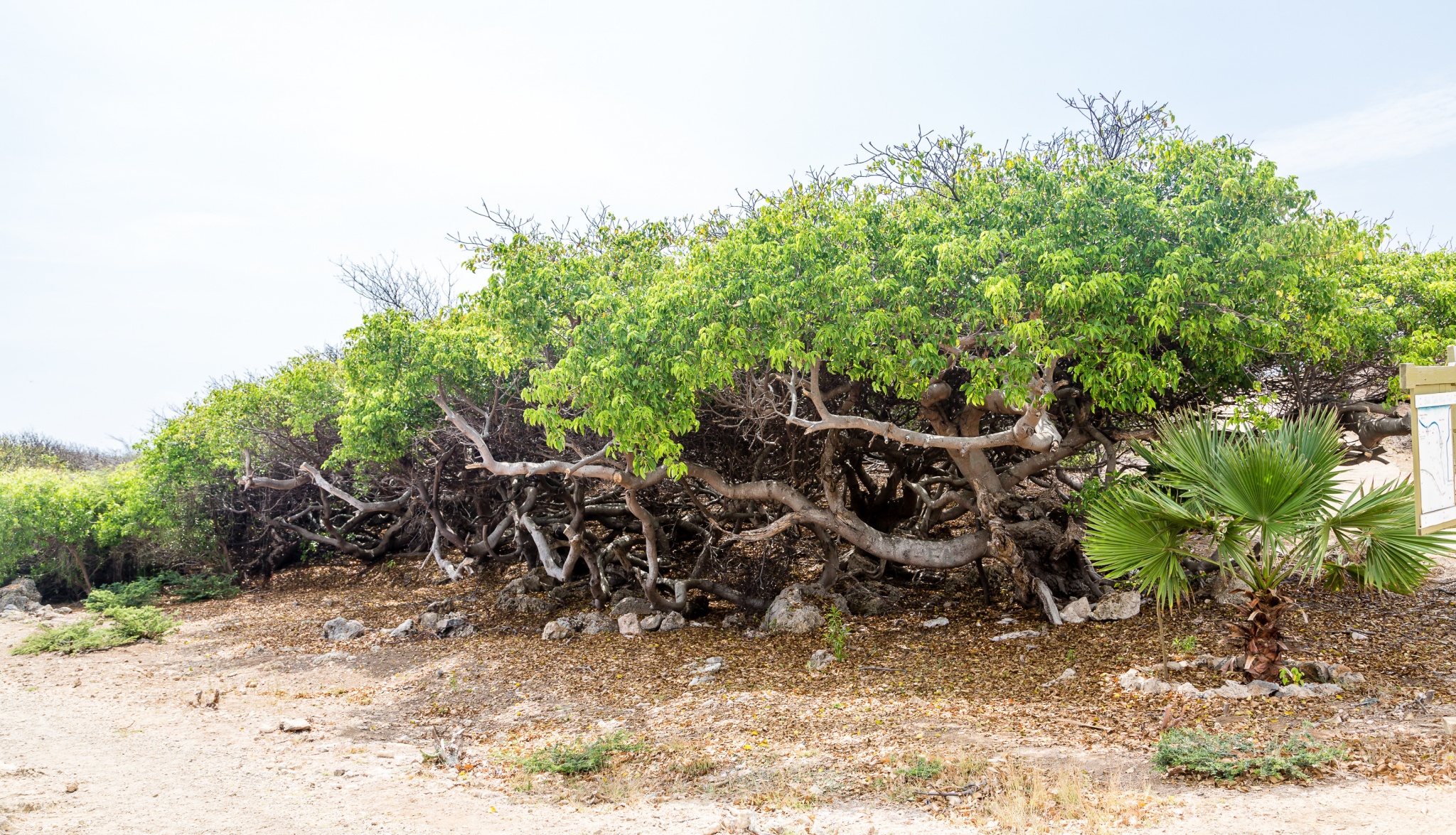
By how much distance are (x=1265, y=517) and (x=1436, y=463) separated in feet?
4.01

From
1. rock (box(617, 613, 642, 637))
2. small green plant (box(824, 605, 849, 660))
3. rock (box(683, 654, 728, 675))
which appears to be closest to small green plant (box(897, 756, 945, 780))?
small green plant (box(824, 605, 849, 660))

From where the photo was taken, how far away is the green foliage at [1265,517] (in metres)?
7.28

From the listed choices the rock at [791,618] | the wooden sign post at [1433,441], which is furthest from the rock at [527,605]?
the wooden sign post at [1433,441]

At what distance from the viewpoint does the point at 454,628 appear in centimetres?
1388

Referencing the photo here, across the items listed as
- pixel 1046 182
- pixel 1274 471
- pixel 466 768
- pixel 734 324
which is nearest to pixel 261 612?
pixel 466 768

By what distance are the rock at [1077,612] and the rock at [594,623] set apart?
19.8 ft

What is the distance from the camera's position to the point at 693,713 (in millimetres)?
8836

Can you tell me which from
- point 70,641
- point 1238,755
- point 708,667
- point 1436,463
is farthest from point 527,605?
point 1436,463

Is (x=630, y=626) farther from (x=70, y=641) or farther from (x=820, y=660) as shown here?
(x=70, y=641)

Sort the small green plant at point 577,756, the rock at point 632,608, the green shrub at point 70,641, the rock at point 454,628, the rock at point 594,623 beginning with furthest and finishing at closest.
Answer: the green shrub at point 70,641 → the rock at point 454,628 → the rock at point 632,608 → the rock at point 594,623 → the small green plant at point 577,756

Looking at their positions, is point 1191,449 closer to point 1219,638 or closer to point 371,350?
point 1219,638

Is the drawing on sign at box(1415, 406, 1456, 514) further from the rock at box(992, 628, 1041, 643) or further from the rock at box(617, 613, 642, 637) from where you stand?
the rock at box(617, 613, 642, 637)

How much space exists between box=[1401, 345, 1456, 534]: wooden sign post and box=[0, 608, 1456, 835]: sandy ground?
1994mm

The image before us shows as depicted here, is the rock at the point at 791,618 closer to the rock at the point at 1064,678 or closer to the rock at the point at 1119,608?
the rock at the point at 1119,608
